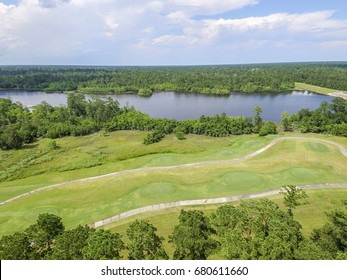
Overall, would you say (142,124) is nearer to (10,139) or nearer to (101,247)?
(10,139)

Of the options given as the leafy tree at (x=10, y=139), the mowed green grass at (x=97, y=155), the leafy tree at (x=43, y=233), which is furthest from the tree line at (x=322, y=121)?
the leafy tree at (x=10, y=139)

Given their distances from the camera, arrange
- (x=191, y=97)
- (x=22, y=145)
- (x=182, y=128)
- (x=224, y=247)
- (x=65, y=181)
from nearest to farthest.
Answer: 1. (x=224, y=247)
2. (x=65, y=181)
3. (x=22, y=145)
4. (x=182, y=128)
5. (x=191, y=97)

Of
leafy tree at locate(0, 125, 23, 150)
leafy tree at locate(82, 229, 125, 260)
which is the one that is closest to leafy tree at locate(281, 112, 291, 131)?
leafy tree at locate(82, 229, 125, 260)

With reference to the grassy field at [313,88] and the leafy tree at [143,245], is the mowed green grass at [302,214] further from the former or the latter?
the grassy field at [313,88]

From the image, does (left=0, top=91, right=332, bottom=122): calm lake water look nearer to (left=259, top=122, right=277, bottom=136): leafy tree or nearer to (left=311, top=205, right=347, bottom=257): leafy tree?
(left=259, top=122, right=277, bottom=136): leafy tree

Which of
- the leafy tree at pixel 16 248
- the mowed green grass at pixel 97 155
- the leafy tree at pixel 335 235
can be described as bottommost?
the mowed green grass at pixel 97 155

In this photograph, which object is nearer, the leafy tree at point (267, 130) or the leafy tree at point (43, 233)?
the leafy tree at point (43, 233)

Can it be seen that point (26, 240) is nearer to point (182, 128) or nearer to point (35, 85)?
point (182, 128)

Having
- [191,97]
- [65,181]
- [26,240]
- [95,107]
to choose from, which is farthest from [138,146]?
[191,97]
